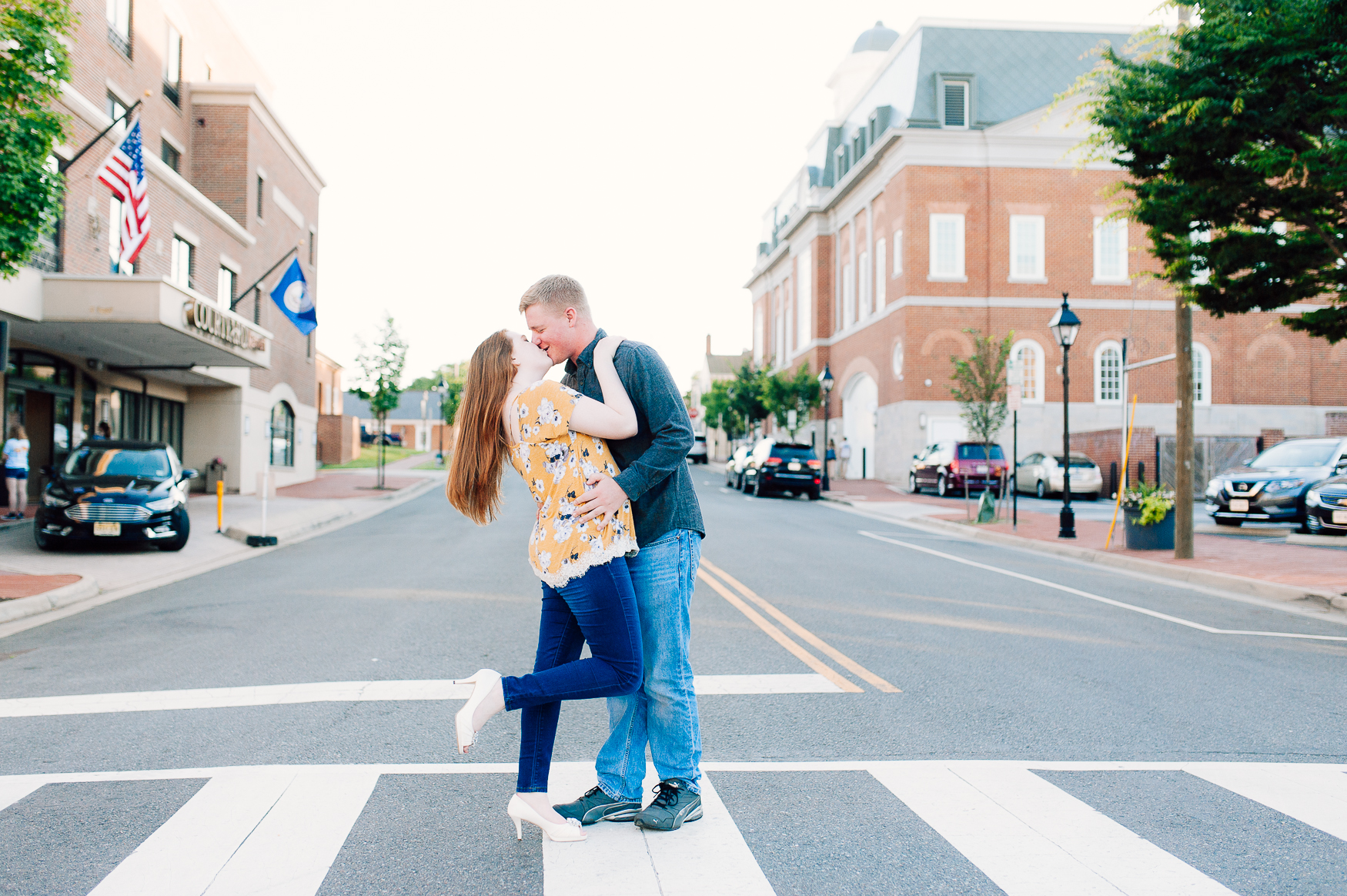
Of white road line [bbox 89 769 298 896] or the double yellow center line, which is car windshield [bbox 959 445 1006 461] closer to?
the double yellow center line

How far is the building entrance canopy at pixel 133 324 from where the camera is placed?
16125 mm

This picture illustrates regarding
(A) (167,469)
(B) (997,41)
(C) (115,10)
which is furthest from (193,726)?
(B) (997,41)

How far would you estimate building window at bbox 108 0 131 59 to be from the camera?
71.6 feet

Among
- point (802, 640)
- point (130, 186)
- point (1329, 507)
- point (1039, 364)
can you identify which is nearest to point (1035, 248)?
point (1039, 364)

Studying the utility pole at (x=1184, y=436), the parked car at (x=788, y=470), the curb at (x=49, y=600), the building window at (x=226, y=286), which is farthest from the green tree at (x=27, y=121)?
the parked car at (x=788, y=470)

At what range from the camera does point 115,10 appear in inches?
872

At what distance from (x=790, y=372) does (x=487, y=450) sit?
48.5 meters

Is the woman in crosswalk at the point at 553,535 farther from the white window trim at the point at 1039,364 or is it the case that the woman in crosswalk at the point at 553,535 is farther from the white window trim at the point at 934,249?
the white window trim at the point at 1039,364

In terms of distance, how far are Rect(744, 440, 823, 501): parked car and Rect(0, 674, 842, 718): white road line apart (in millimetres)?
22250

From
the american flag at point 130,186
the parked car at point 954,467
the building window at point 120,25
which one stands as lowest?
the parked car at point 954,467

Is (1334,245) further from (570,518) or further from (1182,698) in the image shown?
(570,518)

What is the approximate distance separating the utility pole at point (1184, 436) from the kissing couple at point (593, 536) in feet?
37.8

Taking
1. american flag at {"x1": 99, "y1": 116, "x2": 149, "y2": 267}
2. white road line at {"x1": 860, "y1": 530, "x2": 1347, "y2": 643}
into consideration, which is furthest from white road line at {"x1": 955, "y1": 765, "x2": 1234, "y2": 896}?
american flag at {"x1": 99, "y1": 116, "x2": 149, "y2": 267}

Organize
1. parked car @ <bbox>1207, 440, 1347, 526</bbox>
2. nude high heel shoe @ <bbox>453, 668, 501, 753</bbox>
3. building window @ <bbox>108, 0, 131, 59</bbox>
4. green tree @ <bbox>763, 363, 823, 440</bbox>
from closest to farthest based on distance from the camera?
nude high heel shoe @ <bbox>453, 668, 501, 753</bbox>, parked car @ <bbox>1207, 440, 1347, 526</bbox>, building window @ <bbox>108, 0, 131, 59</bbox>, green tree @ <bbox>763, 363, 823, 440</bbox>
